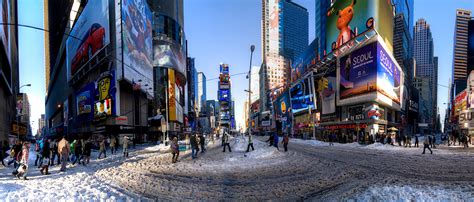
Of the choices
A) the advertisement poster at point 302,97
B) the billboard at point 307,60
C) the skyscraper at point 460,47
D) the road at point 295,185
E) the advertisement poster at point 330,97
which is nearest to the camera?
the road at point 295,185

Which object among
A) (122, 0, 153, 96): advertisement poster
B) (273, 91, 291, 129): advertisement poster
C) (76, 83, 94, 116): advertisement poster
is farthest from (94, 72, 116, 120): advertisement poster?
(273, 91, 291, 129): advertisement poster

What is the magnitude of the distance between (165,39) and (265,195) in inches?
2898

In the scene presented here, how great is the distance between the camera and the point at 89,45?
54.9 m

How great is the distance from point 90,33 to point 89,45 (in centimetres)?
241

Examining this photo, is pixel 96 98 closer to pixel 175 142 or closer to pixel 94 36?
pixel 94 36

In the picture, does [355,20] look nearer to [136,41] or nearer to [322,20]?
[322,20]

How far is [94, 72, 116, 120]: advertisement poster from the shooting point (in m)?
47.5

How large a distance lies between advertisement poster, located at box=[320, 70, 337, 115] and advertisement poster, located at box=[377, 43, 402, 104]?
11.5 m

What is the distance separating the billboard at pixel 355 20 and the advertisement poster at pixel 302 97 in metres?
11.5

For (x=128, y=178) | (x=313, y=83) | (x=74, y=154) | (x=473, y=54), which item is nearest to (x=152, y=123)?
(x=313, y=83)

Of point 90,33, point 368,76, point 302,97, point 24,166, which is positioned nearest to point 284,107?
point 302,97

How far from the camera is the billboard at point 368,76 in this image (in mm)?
53438

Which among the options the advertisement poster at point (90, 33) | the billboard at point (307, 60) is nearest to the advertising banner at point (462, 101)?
the billboard at point (307, 60)

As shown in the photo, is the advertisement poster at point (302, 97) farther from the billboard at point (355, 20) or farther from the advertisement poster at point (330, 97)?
the billboard at point (355, 20)
